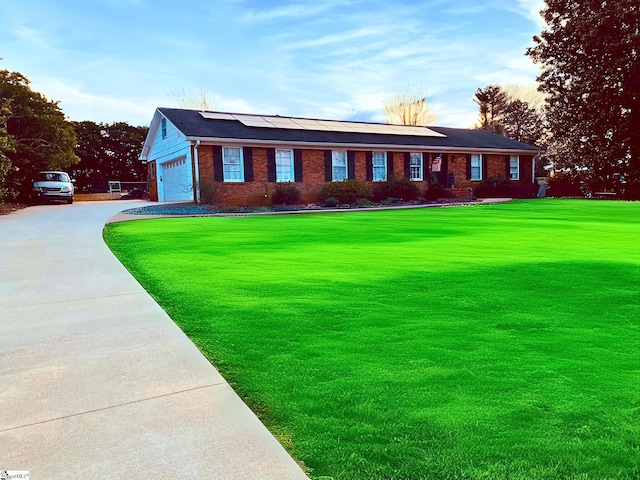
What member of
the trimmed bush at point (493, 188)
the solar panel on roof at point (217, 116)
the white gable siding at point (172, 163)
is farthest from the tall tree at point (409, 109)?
the white gable siding at point (172, 163)

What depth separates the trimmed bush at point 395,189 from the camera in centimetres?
2234

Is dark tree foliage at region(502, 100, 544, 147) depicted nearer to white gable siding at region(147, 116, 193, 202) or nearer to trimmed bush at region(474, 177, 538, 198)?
trimmed bush at region(474, 177, 538, 198)

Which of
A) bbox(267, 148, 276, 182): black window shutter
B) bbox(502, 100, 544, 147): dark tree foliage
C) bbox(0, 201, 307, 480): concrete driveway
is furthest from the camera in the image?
bbox(502, 100, 544, 147): dark tree foliage

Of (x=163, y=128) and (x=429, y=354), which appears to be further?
(x=163, y=128)

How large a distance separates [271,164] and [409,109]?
812 inches

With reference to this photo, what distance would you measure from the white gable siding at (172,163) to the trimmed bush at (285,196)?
3754mm

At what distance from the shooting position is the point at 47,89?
78.1ft

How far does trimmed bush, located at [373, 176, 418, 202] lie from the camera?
73.3 feet

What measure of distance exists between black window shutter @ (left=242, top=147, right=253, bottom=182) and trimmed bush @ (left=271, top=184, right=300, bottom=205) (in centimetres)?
136

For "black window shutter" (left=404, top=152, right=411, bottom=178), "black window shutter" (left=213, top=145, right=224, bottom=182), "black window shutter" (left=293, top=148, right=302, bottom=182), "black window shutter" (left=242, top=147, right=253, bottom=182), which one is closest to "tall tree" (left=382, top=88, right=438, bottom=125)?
"black window shutter" (left=404, top=152, right=411, bottom=178)

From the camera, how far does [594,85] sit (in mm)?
16969

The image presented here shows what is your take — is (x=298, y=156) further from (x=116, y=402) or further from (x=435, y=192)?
(x=116, y=402)

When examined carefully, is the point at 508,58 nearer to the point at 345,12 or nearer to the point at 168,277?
the point at 345,12

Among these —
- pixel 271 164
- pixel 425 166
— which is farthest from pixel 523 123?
pixel 271 164
